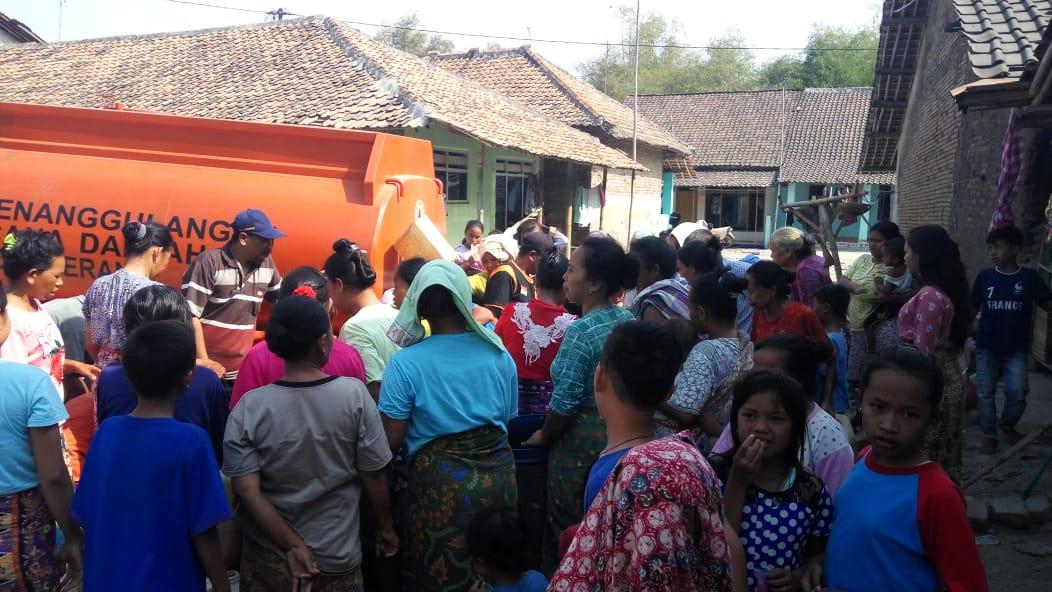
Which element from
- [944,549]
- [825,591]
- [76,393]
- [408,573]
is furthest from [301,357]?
A: [76,393]

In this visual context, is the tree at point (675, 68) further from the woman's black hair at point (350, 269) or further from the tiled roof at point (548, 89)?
the woman's black hair at point (350, 269)

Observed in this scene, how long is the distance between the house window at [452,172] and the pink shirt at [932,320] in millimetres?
10784

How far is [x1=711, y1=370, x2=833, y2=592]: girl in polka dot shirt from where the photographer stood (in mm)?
2137

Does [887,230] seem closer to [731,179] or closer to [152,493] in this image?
[152,493]

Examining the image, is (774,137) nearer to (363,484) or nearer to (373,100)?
(373,100)

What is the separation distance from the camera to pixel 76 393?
4.41 metres

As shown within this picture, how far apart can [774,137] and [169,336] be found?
32439 mm

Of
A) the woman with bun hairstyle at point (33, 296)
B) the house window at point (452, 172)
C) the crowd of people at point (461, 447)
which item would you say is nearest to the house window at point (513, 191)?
the house window at point (452, 172)

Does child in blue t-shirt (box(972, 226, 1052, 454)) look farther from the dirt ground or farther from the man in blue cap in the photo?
the man in blue cap

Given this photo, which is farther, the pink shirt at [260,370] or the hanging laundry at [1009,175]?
the hanging laundry at [1009,175]

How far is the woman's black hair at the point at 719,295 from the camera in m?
3.21

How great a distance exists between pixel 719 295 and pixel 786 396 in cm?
105

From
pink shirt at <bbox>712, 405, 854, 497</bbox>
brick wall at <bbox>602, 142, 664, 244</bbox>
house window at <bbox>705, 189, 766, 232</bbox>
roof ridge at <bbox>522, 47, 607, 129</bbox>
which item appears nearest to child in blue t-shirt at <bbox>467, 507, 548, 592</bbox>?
pink shirt at <bbox>712, 405, 854, 497</bbox>

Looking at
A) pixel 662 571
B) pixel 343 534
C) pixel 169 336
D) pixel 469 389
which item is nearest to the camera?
pixel 662 571
